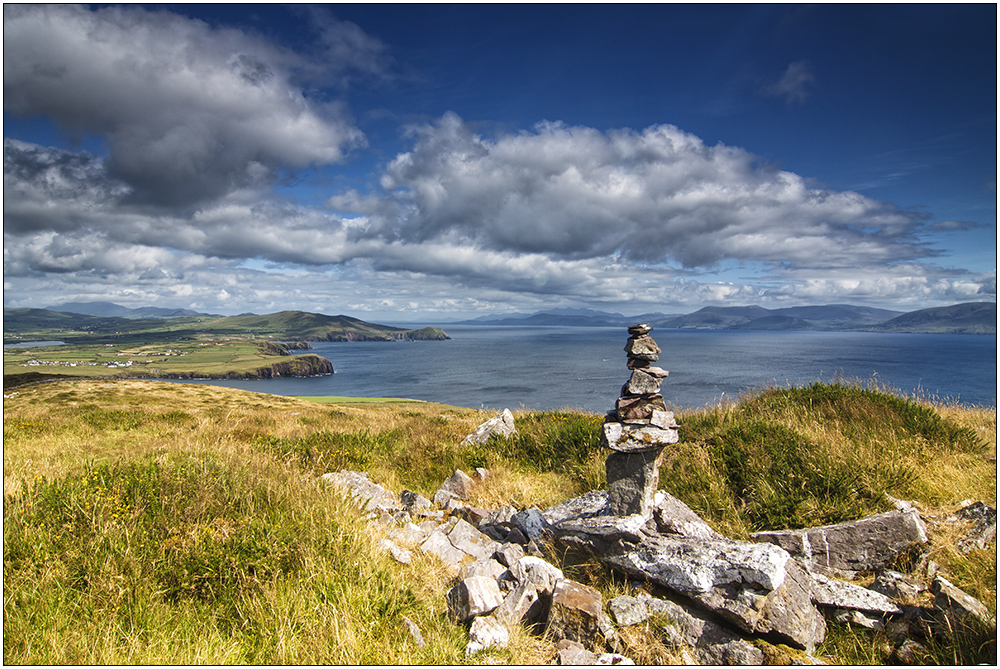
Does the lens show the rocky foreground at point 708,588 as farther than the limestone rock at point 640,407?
No

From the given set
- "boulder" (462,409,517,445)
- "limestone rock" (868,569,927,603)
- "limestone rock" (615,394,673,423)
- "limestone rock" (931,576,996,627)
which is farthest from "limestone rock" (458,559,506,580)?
"boulder" (462,409,517,445)

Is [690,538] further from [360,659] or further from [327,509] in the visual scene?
[327,509]

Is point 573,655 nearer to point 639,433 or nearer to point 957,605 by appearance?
point 639,433

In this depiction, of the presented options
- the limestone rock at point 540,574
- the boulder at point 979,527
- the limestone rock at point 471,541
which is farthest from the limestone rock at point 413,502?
the boulder at point 979,527

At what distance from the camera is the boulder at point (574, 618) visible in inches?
194

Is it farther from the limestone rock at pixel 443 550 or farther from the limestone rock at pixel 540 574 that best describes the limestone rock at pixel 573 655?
the limestone rock at pixel 443 550

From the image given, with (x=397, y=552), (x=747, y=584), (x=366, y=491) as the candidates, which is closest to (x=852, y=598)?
(x=747, y=584)

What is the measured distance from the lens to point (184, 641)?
431 cm

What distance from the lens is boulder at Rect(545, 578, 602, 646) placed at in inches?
194

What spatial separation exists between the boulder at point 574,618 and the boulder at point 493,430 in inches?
328

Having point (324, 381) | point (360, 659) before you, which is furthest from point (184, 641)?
point (324, 381)

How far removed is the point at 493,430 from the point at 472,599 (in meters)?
8.96

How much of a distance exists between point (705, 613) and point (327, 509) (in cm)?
497

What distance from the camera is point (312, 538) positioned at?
547 cm
